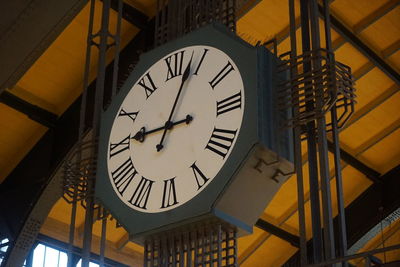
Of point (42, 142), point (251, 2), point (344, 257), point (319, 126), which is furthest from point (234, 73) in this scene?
point (42, 142)

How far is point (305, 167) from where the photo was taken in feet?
62.5

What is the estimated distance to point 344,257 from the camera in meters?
5.69

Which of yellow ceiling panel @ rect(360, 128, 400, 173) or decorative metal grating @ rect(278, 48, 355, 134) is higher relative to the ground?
yellow ceiling panel @ rect(360, 128, 400, 173)

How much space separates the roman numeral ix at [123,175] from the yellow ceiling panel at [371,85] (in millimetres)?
11864

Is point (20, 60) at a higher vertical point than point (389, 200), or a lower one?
lower

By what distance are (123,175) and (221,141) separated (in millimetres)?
1011

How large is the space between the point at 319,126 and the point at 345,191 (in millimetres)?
14667

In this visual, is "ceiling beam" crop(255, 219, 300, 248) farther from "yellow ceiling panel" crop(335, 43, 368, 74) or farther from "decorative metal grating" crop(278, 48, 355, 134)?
"decorative metal grating" crop(278, 48, 355, 134)

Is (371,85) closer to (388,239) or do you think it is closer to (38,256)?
(388,239)

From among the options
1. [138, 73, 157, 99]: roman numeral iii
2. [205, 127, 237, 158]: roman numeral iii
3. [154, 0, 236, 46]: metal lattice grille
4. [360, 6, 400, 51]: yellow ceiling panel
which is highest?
[360, 6, 400, 51]: yellow ceiling panel

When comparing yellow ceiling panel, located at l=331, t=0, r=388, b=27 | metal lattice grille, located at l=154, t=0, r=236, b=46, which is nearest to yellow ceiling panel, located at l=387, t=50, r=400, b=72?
yellow ceiling panel, located at l=331, t=0, r=388, b=27

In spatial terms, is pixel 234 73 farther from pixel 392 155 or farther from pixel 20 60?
pixel 392 155

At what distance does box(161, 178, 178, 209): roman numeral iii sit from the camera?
646 cm

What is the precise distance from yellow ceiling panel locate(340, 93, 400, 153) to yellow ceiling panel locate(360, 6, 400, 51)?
5.33 ft
